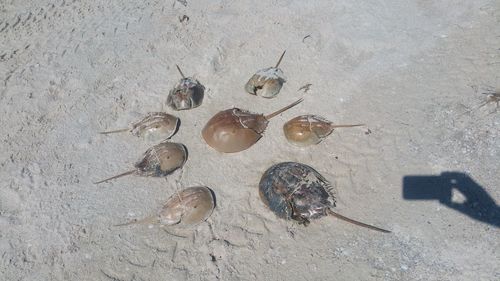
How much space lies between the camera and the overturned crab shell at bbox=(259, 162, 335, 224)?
10.6 feet

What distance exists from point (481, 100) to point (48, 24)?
506 centimetres

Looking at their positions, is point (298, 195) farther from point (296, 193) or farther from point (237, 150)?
point (237, 150)

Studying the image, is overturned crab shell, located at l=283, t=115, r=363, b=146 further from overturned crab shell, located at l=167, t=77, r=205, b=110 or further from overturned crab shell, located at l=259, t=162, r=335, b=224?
overturned crab shell, located at l=167, t=77, r=205, b=110

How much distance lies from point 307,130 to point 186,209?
1340 millimetres

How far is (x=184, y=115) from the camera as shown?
13.8ft

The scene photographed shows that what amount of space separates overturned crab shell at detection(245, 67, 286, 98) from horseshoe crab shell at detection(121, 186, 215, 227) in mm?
1382

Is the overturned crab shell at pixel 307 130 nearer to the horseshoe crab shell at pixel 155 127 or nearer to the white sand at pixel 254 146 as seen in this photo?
the white sand at pixel 254 146

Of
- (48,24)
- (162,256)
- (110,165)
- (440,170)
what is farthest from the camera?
(48,24)

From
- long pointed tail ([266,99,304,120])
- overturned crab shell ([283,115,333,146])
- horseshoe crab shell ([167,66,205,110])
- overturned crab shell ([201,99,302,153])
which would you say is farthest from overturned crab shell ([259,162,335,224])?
horseshoe crab shell ([167,66,205,110])

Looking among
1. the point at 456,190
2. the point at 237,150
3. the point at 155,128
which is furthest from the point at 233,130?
the point at 456,190

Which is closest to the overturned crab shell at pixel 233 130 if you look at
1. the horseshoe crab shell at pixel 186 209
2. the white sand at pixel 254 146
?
the white sand at pixel 254 146

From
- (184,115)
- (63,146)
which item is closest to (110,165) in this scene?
(63,146)

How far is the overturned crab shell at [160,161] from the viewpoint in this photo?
12.0 ft

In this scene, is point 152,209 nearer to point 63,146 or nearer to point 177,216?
point 177,216
